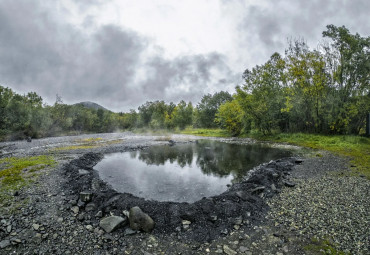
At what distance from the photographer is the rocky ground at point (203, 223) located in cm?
577

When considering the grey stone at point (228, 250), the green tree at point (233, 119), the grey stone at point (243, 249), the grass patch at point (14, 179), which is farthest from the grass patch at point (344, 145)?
the grass patch at point (14, 179)

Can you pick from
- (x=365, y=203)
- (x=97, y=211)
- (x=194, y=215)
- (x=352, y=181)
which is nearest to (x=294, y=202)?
(x=365, y=203)

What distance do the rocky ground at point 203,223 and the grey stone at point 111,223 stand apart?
90 mm

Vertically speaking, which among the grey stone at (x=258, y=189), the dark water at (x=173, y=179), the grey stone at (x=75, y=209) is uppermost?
the grey stone at (x=258, y=189)

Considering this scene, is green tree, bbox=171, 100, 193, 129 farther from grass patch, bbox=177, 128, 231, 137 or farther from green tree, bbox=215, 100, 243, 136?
green tree, bbox=215, 100, 243, 136

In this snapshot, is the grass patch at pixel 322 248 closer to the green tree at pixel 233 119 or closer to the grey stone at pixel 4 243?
the grey stone at pixel 4 243

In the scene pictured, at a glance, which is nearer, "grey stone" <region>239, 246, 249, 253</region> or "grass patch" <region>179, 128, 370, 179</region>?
"grey stone" <region>239, 246, 249, 253</region>

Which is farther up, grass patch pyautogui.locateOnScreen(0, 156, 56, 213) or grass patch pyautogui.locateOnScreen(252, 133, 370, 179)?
grass patch pyautogui.locateOnScreen(252, 133, 370, 179)

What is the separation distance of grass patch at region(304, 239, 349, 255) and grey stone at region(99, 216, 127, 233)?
6.40 metres

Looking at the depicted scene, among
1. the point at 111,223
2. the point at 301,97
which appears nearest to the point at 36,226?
the point at 111,223

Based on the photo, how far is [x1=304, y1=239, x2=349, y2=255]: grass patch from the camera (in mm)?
5313

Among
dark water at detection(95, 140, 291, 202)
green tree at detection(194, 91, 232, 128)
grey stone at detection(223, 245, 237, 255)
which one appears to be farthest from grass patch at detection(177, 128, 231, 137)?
grey stone at detection(223, 245, 237, 255)

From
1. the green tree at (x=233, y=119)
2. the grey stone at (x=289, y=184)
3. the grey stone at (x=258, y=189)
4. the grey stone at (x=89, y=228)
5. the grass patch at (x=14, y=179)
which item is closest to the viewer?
the grey stone at (x=89, y=228)

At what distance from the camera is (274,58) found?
4350 centimetres
